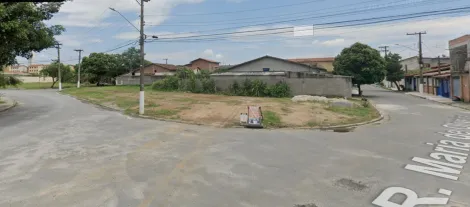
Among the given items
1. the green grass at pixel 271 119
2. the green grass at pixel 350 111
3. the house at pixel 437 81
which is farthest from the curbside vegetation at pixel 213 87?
the house at pixel 437 81

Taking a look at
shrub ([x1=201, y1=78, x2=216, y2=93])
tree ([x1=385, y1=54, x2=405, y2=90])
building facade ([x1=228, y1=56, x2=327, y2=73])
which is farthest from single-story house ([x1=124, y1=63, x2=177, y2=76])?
tree ([x1=385, y1=54, x2=405, y2=90])

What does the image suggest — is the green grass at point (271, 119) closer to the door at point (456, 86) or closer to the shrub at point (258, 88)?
the shrub at point (258, 88)

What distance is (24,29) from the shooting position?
1535cm

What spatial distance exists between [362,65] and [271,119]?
25.8 metres

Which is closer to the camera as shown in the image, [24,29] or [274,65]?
[24,29]

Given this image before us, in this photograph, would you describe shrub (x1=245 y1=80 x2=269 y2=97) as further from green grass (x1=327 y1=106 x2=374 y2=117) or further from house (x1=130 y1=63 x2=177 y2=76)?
house (x1=130 y1=63 x2=177 y2=76)

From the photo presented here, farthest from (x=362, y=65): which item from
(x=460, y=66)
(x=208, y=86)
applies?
(x=208, y=86)

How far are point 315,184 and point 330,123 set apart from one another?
30.7ft

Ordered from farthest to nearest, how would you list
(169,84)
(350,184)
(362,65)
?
1. (169,84)
2. (362,65)
3. (350,184)

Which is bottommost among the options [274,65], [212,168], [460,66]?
[212,168]

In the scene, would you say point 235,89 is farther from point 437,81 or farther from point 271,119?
point 437,81

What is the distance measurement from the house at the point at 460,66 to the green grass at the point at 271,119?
21174 mm

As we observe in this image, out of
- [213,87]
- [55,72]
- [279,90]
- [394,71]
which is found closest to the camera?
[279,90]

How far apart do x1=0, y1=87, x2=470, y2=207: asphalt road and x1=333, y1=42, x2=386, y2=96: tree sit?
24.9 meters
